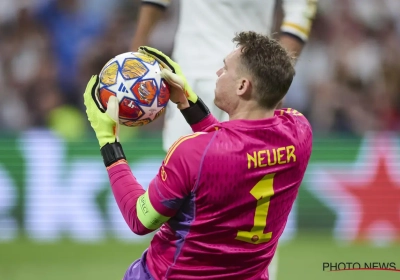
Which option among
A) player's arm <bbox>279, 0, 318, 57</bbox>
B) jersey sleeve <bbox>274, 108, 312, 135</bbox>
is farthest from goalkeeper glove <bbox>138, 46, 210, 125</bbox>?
player's arm <bbox>279, 0, 318, 57</bbox>

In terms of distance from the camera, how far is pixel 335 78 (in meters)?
9.33

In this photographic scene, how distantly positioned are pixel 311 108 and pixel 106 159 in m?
6.04

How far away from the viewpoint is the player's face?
318 centimetres

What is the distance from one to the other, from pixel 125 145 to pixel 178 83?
3.82 meters

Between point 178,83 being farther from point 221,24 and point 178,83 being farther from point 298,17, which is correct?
point 298,17

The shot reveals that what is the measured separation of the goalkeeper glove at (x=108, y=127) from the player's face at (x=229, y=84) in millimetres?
468

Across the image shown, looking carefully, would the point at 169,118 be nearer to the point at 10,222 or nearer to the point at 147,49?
the point at 147,49

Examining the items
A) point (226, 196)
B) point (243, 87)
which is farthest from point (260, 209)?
point (243, 87)

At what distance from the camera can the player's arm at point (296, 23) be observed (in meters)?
4.41

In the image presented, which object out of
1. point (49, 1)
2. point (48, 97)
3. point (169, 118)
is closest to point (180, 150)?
point (169, 118)

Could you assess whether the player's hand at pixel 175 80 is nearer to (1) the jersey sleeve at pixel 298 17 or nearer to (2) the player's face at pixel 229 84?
(2) the player's face at pixel 229 84

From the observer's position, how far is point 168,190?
9.77ft

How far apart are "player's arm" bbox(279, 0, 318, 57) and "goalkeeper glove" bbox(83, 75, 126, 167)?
1449 mm

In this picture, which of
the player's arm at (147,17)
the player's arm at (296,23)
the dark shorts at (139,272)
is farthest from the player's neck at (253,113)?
the player's arm at (147,17)
